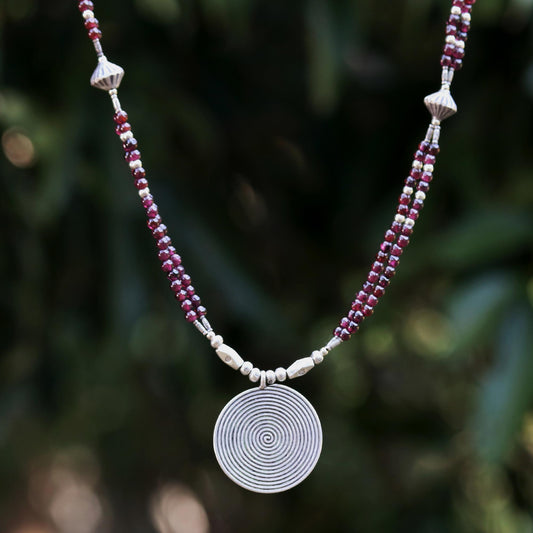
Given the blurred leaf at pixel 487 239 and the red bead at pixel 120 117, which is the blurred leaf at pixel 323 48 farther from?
the red bead at pixel 120 117

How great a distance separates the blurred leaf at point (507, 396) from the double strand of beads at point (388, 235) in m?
0.35

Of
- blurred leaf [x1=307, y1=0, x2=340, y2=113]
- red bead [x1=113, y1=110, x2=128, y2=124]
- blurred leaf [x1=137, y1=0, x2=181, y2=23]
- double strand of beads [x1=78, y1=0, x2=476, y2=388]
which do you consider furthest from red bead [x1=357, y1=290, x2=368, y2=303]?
blurred leaf [x1=137, y1=0, x2=181, y2=23]

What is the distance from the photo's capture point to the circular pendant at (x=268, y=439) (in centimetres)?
83

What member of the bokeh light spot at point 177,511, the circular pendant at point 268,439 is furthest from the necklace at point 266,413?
the bokeh light spot at point 177,511

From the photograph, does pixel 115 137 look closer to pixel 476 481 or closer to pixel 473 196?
pixel 473 196

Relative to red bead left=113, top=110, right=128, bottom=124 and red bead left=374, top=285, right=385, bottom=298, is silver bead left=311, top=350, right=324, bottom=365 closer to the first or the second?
red bead left=374, top=285, right=385, bottom=298

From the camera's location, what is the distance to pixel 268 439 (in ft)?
2.74

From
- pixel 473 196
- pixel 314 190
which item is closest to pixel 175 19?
pixel 314 190

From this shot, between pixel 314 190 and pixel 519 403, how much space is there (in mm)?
682

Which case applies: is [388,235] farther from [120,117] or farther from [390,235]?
[120,117]

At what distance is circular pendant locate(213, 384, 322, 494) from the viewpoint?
83 cm

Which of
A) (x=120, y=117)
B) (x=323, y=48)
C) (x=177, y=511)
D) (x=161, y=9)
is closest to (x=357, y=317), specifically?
(x=120, y=117)

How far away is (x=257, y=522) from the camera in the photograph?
71.6 inches

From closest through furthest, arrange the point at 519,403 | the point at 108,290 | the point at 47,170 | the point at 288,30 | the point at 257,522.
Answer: the point at 519,403 → the point at 47,170 → the point at 108,290 → the point at 288,30 → the point at 257,522
